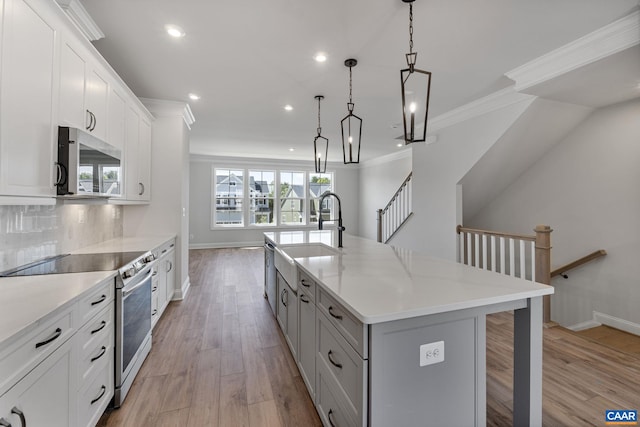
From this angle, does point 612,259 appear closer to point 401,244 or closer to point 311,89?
point 401,244

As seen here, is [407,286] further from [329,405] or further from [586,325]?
[586,325]

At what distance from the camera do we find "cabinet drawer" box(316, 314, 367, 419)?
1.12 metres

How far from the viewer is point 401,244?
553 centimetres

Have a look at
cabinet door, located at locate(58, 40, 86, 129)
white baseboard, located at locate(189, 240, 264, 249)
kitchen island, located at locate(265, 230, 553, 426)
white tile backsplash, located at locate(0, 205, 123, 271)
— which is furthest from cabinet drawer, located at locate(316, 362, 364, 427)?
white baseboard, located at locate(189, 240, 264, 249)

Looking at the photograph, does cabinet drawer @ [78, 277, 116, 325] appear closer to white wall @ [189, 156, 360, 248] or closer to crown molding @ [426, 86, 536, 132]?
crown molding @ [426, 86, 536, 132]

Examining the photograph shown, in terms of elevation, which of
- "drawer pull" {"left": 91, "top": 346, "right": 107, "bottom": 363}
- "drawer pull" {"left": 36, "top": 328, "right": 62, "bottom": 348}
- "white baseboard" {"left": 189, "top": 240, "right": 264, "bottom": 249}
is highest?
"drawer pull" {"left": 36, "top": 328, "right": 62, "bottom": 348}

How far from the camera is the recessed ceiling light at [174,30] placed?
216cm

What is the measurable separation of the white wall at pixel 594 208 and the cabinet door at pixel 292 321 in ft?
13.9

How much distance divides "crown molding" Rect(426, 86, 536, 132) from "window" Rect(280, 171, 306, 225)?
16.5 feet

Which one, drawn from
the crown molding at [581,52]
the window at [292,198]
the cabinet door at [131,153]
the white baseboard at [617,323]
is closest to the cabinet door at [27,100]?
the cabinet door at [131,153]

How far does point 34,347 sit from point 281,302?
1938 mm

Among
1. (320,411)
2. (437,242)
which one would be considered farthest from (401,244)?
(320,411)

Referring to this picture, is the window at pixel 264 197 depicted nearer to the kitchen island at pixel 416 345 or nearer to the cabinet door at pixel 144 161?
the cabinet door at pixel 144 161

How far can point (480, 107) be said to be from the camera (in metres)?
3.73
